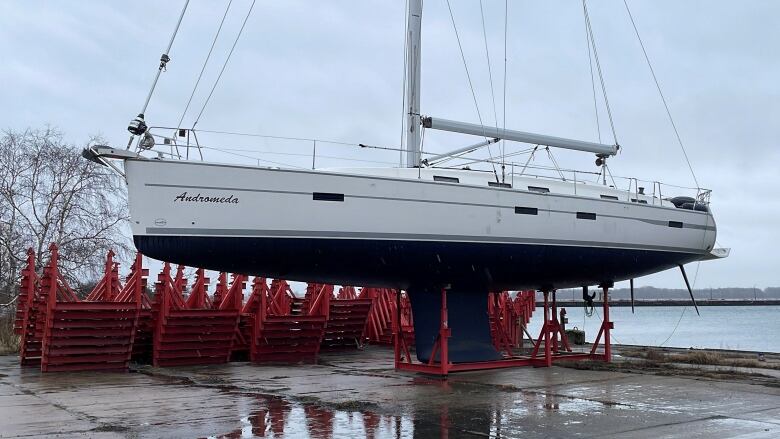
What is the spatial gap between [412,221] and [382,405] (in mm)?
2502

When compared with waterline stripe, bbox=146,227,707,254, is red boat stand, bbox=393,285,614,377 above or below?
below

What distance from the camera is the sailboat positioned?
877cm

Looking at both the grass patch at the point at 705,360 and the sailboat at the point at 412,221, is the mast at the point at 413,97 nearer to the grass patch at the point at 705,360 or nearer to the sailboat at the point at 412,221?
the sailboat at the point at 412,221

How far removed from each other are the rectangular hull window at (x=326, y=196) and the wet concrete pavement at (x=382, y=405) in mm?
2454

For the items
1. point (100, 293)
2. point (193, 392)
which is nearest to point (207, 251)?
point (193, 392)

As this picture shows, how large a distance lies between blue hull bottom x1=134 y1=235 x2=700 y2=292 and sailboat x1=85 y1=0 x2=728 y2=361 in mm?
21

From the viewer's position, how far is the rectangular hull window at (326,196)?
9.20m

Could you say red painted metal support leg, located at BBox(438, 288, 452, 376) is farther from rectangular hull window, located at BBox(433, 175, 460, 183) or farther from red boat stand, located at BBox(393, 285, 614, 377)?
rectangular hull window, located at BBox(433, 175, 460, 183)

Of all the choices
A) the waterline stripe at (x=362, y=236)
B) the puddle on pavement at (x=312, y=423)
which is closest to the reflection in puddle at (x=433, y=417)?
the puddle on pavement at (x=312, y=423)

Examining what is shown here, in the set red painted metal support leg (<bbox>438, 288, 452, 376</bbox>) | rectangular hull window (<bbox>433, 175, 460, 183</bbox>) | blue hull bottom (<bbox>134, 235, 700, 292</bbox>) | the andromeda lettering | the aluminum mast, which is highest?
the aluminum mast

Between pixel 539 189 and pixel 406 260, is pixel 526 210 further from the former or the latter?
pixel 406 260

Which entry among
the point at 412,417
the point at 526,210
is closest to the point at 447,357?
the point at 526,210

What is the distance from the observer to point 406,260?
1005 cm

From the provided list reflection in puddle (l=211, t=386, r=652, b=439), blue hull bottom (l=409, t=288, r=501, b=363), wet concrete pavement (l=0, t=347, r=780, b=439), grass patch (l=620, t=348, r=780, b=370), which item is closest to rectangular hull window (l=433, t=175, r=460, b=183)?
blue hull bottom (l=409, t=288, r=501, b=363)
